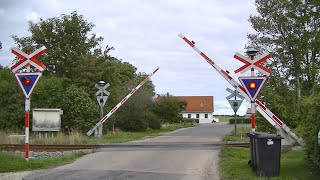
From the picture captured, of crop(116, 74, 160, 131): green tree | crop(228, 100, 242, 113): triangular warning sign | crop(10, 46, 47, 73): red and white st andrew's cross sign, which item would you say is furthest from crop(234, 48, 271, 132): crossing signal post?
crop(116, 74, 160, 131): green tree

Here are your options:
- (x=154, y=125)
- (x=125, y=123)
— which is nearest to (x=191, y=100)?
(x=154, y=125)

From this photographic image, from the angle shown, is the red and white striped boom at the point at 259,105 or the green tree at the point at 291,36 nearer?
the red and white striped boom at the point at 259,105

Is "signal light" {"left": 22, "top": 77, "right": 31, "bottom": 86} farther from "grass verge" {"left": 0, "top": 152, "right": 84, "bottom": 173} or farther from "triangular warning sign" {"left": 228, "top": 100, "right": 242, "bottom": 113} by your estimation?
"triangular warning sign" {"left": 228, "top": 100, "right": 242, "bottom": 113}

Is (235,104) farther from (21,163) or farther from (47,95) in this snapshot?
(21,163)

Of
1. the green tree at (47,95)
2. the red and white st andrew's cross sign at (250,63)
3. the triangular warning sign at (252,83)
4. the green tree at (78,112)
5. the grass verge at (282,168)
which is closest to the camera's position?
the grass verge at (282,168)

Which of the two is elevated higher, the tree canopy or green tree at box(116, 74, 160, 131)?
the tree canopy

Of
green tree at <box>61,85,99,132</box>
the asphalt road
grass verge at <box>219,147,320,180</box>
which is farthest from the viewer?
green tree at <box>61,85,99,132</box>

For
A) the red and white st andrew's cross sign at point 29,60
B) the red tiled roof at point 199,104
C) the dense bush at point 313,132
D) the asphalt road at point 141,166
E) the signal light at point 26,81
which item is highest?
the red tiled roof at point 199,104

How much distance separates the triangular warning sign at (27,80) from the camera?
13.9 metres

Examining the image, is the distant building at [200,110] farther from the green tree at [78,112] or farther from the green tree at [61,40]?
the green tree at [78,112]

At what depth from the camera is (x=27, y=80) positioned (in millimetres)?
13953

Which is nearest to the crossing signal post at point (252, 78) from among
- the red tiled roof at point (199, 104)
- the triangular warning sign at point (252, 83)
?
the triangular warning sign at point (252, 83)

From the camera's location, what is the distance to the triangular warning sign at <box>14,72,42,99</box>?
13.9 m

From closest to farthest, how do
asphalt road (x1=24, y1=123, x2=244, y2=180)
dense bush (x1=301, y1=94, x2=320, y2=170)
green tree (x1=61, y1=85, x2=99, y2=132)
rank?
1. dense bush (x1=301, y1=94, x2=320, y2=170)
2. asphalt road (x1=24, y1=123, x2=244, y2=180)
3. green tree (x1=61, y1=85, x2=99, y2=132)
